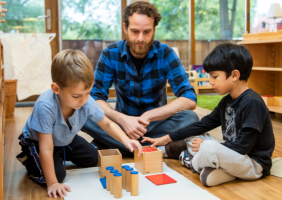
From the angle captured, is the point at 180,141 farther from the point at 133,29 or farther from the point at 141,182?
the point at 133,29

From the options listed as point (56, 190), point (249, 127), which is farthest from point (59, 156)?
point (249, 127)

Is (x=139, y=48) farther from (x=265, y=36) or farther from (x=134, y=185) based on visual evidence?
(x=265, y=36)

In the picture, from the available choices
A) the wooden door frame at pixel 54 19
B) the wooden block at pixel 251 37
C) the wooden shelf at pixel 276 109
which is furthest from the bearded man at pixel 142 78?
the wooden door frame at pixel 54 19

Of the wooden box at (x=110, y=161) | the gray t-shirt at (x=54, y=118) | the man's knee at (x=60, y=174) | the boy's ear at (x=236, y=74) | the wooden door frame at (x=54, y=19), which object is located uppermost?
the wooden door frame at (x=54, y=19)

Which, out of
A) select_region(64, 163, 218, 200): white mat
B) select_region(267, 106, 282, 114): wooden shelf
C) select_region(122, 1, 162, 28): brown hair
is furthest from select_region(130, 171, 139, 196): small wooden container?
select_region(267, 106, 282, 114): wooden shelf

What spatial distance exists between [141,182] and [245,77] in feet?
2.15

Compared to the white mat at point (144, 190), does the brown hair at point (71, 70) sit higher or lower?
higher

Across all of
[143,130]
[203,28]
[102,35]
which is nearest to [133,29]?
[143,130]

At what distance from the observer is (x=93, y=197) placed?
1.12 m

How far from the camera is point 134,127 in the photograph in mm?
1473

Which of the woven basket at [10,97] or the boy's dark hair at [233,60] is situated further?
the woven basket at [10,97]

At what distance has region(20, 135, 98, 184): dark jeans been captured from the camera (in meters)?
1.26

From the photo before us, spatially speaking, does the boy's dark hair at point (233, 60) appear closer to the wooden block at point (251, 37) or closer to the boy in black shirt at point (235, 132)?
the boy in black shirt at point (235, 132)

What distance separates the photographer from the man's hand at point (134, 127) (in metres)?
1.47
